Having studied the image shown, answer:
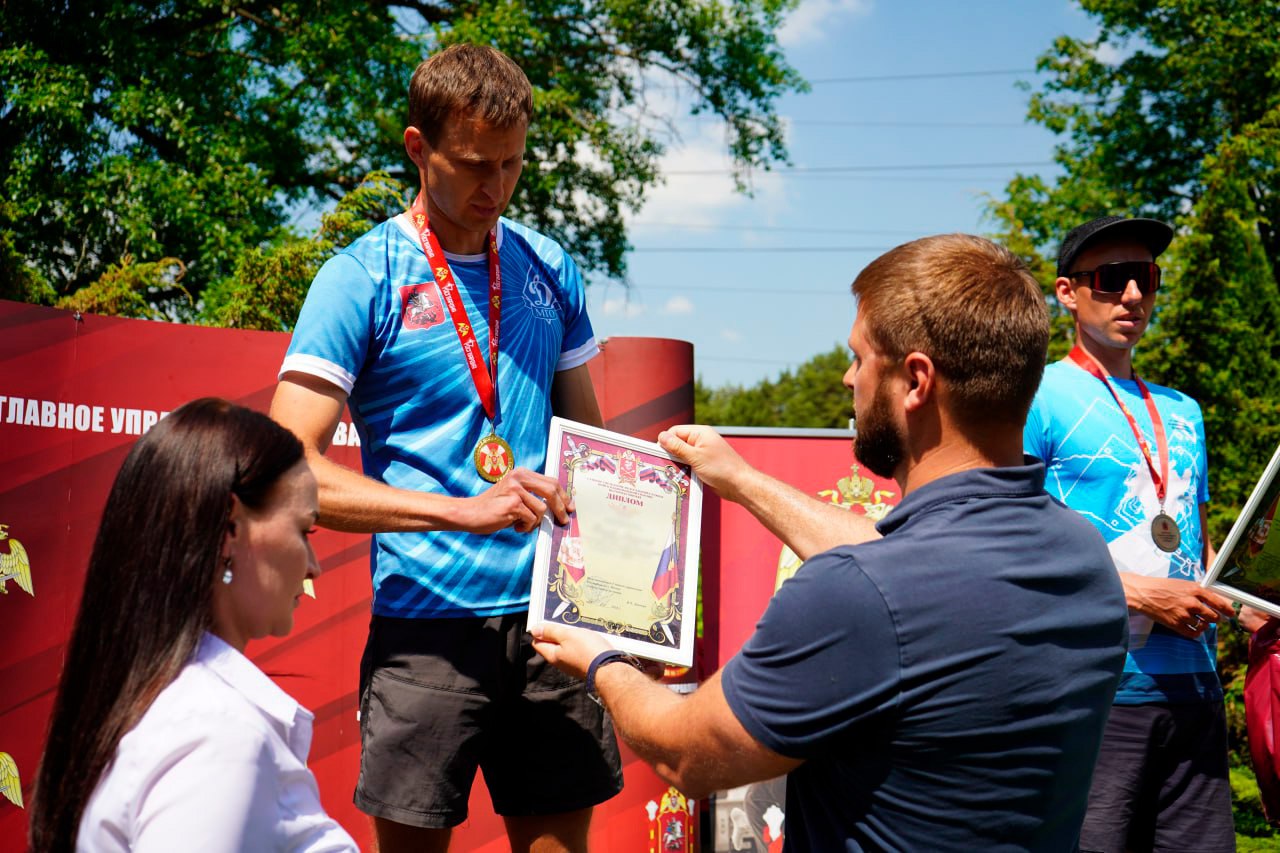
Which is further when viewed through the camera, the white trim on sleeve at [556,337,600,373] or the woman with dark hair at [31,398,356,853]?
the white trim on sleeve at [556,337,600,373]

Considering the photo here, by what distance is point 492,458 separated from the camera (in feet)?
8.70

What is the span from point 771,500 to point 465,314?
0.84 m

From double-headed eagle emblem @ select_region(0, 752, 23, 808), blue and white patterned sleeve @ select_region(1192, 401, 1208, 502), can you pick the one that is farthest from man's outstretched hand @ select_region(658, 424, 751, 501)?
double-headed eagle emblem @ select_region(0, 752, 23, 808)

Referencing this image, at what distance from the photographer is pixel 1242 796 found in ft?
24.1

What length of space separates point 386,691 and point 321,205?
47.1ft

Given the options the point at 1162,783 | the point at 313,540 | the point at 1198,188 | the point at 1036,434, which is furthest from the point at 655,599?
the point at 1198,188

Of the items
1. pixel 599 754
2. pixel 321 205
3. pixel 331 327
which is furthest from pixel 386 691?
pixel 321 205

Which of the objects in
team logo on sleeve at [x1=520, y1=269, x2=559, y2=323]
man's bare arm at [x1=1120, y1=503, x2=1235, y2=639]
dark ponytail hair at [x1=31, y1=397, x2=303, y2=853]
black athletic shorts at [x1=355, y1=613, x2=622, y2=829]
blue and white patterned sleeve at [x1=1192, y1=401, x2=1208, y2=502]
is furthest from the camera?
blue and white patterned sleeve at [x1=1192, y1=401, x2=1208, y2=502]

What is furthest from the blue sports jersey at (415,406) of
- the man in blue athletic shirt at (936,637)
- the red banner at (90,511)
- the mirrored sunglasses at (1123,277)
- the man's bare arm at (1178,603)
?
the mirrored sunglasses at (1123,277)

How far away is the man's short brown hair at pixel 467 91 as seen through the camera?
2.59m

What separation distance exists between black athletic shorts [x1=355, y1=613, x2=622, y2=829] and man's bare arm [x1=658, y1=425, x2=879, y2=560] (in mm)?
573

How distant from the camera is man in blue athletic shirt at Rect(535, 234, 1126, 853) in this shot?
169 cm

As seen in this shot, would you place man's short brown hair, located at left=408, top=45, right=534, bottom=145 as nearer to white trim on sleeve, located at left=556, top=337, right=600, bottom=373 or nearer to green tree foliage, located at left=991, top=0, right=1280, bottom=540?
white trim on sleeve, located at left=556, top=337, right=600, bottom=373

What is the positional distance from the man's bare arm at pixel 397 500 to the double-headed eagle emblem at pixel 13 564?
2.06m
